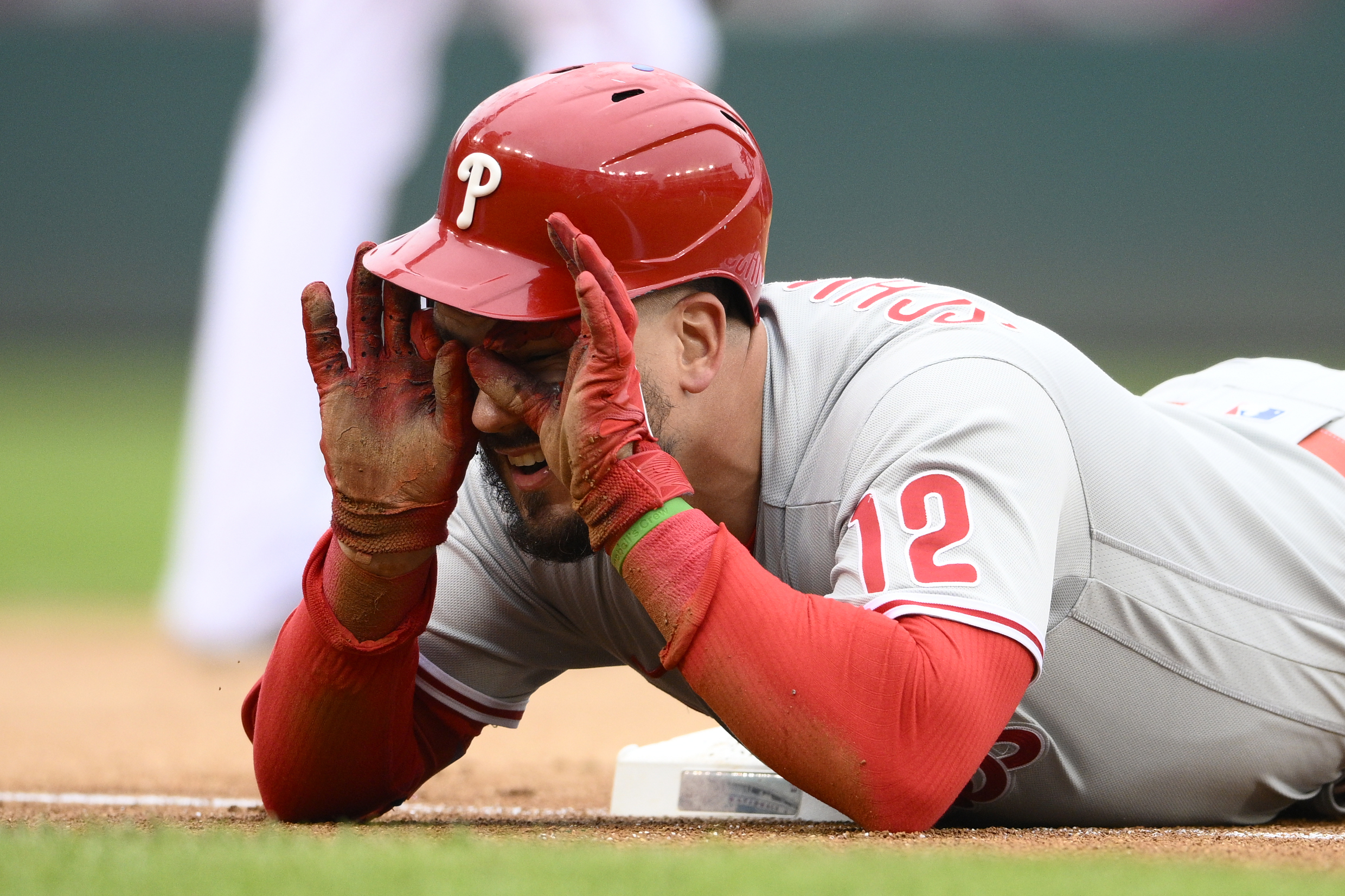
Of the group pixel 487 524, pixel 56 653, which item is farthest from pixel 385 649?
pixel 56 653

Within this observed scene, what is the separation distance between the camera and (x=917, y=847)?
5.15 ft

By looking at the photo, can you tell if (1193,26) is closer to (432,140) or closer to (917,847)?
(432,140)

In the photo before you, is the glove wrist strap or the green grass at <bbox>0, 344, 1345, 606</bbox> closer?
the glove wrist strap

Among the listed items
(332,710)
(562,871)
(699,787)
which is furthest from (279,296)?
(562,871)

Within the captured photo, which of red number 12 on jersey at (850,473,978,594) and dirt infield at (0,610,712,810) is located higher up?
red number 12 on jersey at (850,473,978,594)

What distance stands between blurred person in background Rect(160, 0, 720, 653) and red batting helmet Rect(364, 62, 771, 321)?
3235 millimetres

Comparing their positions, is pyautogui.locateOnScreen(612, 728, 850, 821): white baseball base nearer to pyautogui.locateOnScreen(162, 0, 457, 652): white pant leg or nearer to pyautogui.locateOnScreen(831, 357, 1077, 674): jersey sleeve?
pyautogui.locateOnScreen(831, 357, 1077, 674): jersey sleeve

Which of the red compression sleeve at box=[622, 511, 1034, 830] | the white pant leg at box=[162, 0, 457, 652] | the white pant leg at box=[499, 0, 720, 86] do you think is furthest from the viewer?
the white pant leg at box=[499, 0, 720, 86]

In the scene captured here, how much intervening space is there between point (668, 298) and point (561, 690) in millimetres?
3153

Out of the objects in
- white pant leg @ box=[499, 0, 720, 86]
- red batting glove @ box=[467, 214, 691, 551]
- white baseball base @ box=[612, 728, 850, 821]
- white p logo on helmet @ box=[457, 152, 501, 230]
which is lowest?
white baseball base @ box=[612, 728, 850, 821]

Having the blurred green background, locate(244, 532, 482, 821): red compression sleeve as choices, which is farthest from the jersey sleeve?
the blurred green background

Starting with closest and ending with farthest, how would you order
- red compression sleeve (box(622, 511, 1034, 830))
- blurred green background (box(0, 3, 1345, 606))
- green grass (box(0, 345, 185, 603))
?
red compression sleeve (box(622, 511, 1034, 830)) < green grass (box(0, 345, 185, 603)) < blurred green background (box(0, 3, 1345, 606))

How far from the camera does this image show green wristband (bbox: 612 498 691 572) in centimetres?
165

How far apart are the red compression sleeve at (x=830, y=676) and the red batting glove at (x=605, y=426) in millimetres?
49
